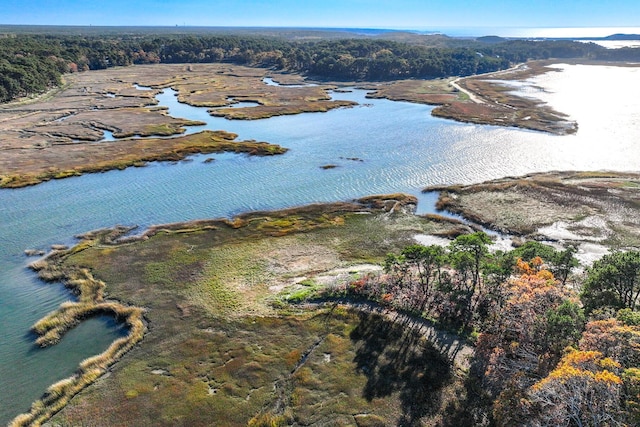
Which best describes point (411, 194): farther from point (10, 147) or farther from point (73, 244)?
point (10, 147)

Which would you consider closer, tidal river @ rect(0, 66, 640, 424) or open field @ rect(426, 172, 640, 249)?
tidal river @ rect(0, 66, 640, 424)

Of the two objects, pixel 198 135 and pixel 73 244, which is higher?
pixel 198 135

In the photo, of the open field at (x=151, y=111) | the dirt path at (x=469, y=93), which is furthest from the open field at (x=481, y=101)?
the open field at (x=151, y=111)

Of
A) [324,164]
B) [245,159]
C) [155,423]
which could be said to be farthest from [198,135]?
[155,423]

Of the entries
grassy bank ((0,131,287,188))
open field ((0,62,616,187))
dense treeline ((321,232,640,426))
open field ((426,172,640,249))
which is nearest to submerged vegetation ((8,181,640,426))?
dense treeline ((321,232,640,426))

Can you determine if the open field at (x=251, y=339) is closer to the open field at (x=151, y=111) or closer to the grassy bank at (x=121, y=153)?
the grassy bank at (x=121, y=153)

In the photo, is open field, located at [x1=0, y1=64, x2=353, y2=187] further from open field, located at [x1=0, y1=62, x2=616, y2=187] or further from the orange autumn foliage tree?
the orange autumn foliage tree
